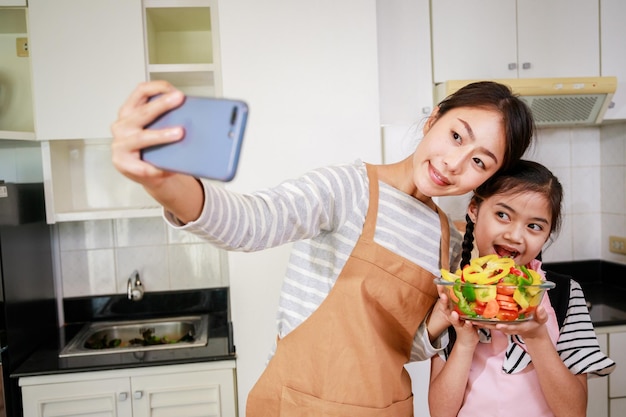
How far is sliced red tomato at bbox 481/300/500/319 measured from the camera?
846 millimetres

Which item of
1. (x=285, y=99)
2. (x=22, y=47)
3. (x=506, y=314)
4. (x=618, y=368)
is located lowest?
(x=618, y=368)

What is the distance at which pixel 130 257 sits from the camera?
7.48ft

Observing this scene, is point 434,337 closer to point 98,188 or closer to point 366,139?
point 366,139

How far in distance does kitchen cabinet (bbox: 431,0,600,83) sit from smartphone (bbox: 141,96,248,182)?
166 cm

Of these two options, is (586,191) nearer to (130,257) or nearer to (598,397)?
(598,397)

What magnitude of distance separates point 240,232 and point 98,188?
174cm

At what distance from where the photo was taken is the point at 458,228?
120 centimetres

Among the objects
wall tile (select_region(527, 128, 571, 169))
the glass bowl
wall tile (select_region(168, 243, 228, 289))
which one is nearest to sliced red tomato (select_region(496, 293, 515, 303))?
the glass bowl

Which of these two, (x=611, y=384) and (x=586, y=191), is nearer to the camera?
(x=611, y=384)

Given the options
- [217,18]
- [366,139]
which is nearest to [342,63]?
[366,139]

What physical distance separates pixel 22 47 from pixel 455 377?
6.85ft

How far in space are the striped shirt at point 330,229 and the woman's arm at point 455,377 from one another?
48 millimetres

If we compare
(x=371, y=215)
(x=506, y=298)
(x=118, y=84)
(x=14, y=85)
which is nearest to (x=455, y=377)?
(x=506, y=298)

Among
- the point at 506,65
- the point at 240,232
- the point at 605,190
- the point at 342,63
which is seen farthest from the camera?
the point at 605,190
